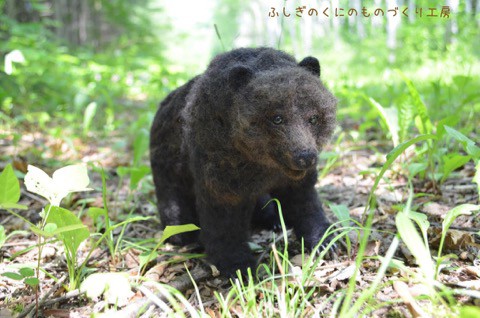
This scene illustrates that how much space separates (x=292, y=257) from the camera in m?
2.86

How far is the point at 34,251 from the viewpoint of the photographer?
307 centimetres

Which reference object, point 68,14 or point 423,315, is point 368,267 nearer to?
point 423,315

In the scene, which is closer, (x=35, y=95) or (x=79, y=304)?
(x=79, y=304)

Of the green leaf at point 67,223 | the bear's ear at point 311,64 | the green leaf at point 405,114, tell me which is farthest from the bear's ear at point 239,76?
the green leaf at point 405,114

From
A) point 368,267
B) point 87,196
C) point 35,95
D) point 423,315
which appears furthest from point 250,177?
point 35,95

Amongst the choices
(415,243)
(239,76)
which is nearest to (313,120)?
(239,76)

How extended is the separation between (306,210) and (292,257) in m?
0.36

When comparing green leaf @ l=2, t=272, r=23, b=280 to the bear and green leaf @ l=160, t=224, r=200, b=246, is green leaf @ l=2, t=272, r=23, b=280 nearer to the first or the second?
green leaf @ l=160, t=224, r=200, b=246

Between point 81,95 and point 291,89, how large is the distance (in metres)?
4.72

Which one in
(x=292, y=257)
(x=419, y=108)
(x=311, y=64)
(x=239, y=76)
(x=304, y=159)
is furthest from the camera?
(x=419, y=108)

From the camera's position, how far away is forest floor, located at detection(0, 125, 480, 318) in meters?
2.21

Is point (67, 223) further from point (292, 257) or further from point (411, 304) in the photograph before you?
point (411, 304)

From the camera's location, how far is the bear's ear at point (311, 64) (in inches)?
102

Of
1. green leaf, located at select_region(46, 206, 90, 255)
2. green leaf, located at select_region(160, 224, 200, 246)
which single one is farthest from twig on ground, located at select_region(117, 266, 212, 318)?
green leaf, located at select_region(46, 206, 90, 255)
